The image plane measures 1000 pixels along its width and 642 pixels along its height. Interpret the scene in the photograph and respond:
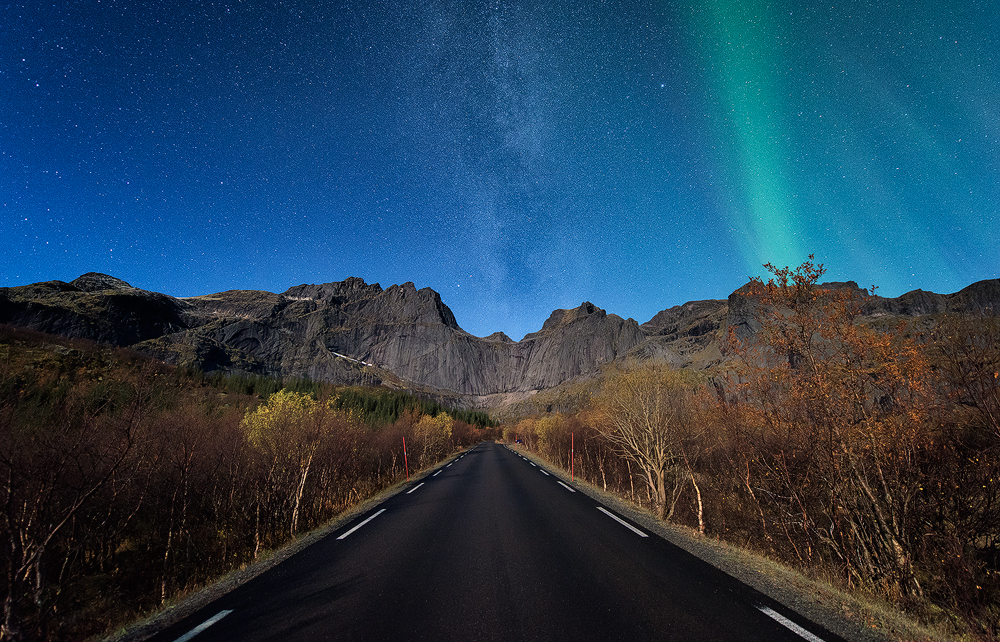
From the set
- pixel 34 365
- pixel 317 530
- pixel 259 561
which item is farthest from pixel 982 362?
pixel 34 365

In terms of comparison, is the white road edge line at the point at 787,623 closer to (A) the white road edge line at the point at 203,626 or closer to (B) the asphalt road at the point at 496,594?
(B) the asphalt road at the point at 496,594

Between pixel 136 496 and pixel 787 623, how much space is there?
16.1m

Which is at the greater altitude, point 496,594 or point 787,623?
point 787,623

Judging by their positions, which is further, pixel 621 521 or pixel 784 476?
pixel 621 521

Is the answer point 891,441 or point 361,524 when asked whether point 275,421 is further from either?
point 891,441

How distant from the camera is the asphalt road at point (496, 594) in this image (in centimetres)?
398

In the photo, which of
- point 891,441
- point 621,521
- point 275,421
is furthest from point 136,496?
point 891,441

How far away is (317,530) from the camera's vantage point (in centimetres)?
966

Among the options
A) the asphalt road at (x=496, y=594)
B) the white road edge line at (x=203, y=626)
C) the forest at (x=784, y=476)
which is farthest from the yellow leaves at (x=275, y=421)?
the white road edge line at (x=203, y=626)

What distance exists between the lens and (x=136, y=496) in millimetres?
11375

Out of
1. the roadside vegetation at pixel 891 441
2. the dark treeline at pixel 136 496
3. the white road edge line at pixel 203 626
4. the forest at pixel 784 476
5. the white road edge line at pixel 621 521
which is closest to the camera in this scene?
the white road edge line at pixel 203 626

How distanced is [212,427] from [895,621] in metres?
16.0

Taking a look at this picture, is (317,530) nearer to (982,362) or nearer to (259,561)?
(259,561)

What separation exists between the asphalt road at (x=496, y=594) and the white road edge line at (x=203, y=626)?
0.05 ft
